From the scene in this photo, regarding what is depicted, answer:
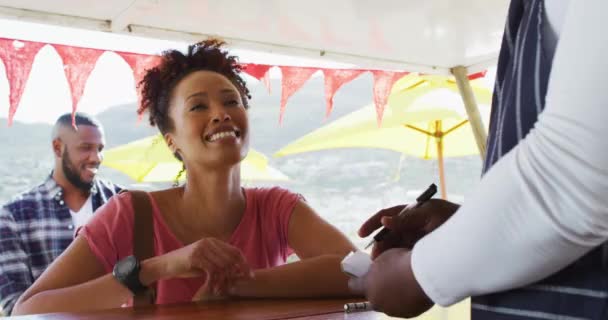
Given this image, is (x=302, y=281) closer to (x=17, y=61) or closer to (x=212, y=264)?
(x=212, y=264)

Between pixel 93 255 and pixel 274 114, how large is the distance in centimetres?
1931

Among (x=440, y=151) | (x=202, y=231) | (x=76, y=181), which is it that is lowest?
(x=202, y=231)

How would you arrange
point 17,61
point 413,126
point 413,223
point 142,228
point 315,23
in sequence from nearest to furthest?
point 413,223 < point 142,228 < point 315,23 < point 17,61 < point 413,126

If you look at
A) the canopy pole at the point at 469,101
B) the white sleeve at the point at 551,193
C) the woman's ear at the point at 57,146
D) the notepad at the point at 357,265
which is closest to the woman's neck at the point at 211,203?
the notepad at the point at 357,265

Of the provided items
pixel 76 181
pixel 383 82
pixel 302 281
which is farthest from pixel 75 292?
pixel 383 82

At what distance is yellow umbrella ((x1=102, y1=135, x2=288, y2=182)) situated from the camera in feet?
17.6

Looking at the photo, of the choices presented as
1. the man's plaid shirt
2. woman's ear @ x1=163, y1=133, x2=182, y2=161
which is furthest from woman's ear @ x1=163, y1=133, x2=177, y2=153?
the man's plaid shirt

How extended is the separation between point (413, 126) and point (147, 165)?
2.48 m

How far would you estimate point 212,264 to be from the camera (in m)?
1.22

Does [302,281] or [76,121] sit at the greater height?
[76,121]

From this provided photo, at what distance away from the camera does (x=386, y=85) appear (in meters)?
3.50

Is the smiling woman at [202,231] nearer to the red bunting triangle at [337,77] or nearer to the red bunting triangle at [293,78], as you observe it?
the red bunting triangle at [293,78]

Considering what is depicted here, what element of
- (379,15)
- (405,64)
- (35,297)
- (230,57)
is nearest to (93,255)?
(35,297)

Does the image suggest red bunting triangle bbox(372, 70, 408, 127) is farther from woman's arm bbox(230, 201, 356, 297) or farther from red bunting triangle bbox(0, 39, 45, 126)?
woman's arm bbox(230, 201, 356, 297)
